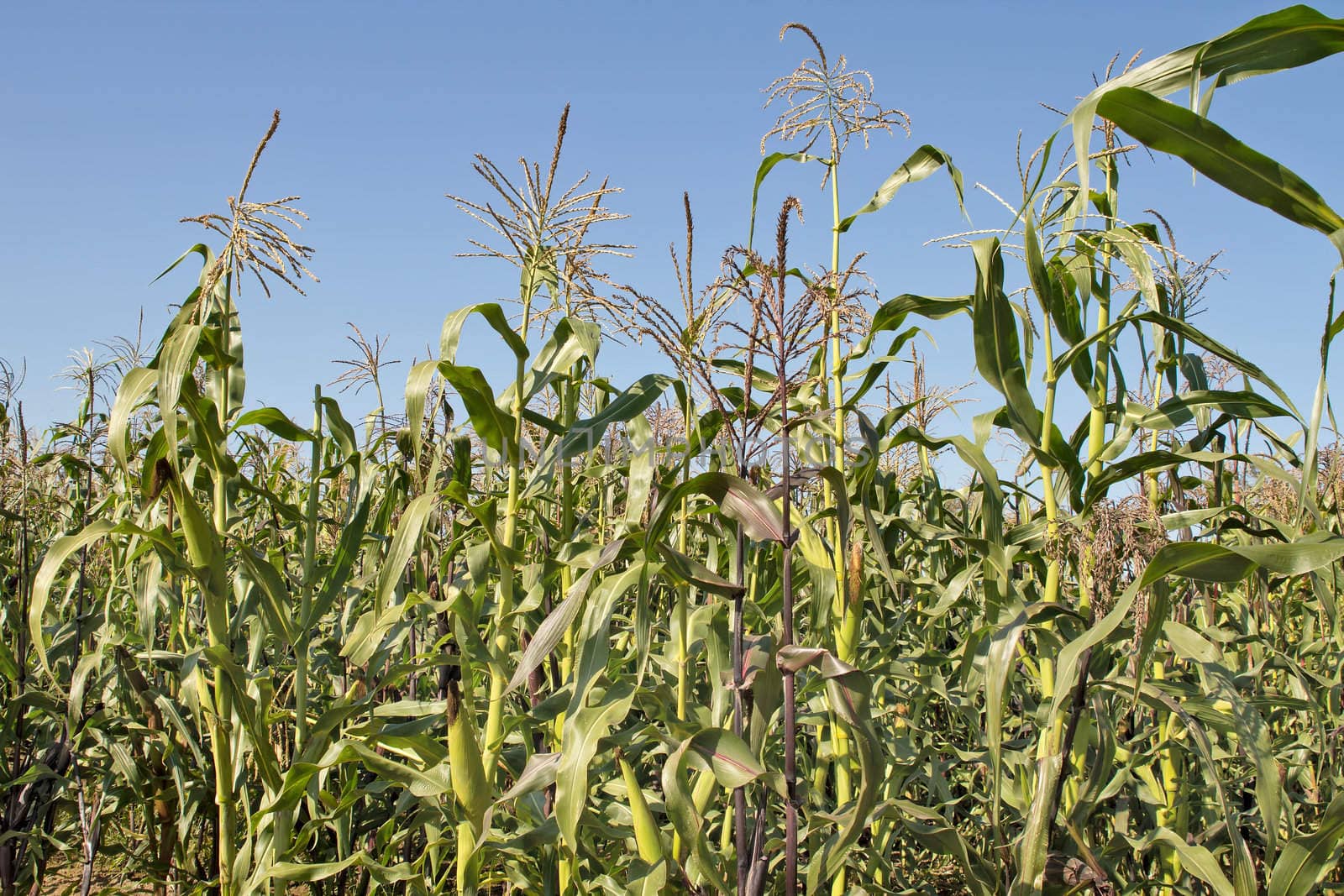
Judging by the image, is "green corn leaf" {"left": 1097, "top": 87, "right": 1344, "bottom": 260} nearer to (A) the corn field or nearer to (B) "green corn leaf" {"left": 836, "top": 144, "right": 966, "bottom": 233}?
(A) the corn field

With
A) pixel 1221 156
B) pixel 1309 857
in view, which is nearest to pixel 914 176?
pixel 1221 156

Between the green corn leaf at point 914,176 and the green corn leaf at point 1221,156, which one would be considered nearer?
the green corn leaf at point 1221,156

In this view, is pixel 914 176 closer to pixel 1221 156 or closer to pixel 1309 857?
pixel 1221 156

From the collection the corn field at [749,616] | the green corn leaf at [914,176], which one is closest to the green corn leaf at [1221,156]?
the corn field at [749,616]

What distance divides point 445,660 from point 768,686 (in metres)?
0.79

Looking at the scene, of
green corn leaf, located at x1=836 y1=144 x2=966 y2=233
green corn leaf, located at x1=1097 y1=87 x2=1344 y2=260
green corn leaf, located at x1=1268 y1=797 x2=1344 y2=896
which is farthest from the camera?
green corn leaf, located at x1=836 y1=144 x2=966 y2=233

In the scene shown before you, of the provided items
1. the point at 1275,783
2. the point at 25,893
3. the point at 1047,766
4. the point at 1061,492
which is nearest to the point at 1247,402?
the point at 1061,492

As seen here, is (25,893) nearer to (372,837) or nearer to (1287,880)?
(372,837)

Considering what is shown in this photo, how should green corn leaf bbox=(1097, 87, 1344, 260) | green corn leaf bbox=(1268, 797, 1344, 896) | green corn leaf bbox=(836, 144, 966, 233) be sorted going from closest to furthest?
1. green corn leaf bbox=(1097, 87, 1344, 260)
2. green corn leaf bbox=(1268, 797, 1344, 896)
3. green corn leaf bbox=(836, 144, 966, 233)

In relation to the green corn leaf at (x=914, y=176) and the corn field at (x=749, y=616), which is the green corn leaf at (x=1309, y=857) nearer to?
the corn field at (x=749, y=616)

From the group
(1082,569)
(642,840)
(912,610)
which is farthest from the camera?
(912,610)

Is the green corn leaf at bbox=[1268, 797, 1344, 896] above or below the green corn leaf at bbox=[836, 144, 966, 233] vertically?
below

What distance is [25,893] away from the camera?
9.46 ft

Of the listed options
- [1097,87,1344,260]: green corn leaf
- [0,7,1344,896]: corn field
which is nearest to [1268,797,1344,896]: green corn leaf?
[0,7,1344,896]: corn field
